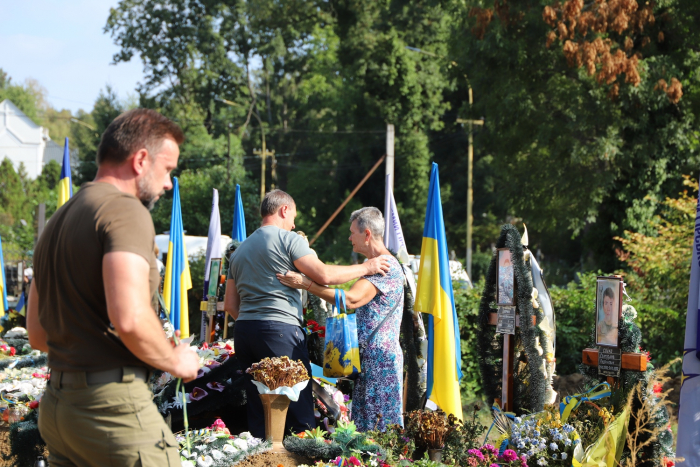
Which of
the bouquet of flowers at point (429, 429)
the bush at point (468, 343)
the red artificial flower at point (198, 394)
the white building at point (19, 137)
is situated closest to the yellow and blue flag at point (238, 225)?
the bush at point (468, 343)

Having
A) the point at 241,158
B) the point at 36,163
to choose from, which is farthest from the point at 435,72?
the point at 36,163

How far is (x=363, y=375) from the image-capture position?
4.57 m

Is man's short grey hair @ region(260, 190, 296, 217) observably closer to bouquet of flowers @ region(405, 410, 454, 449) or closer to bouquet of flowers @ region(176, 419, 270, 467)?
bouquet of flowers @ region(176, 419, 270, 467)

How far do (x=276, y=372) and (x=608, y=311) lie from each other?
2.24 metres

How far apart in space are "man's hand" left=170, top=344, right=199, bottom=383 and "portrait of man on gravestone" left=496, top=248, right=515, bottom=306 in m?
3.19

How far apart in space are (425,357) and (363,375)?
1117mm

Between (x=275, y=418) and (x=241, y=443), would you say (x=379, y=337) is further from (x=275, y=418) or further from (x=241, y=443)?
(x=241, y=443)

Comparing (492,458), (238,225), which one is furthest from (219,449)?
(238,225)

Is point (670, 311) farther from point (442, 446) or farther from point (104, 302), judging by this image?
point (104, 302)

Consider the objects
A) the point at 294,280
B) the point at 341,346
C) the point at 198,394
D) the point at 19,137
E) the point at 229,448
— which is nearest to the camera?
the point at 229,448

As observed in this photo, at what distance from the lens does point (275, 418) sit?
13.4 feet

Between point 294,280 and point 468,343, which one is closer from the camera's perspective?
point 294,280

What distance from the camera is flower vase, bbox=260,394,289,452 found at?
4047mm

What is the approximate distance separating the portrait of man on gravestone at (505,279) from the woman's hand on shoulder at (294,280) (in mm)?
1618
